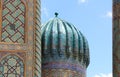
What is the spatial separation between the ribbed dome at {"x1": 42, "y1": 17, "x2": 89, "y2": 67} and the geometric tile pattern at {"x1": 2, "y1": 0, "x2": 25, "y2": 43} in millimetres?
2743

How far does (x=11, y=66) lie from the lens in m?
8.20

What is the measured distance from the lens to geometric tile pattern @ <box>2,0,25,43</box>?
27.5 ft

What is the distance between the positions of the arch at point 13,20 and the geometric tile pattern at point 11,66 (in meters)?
0.31

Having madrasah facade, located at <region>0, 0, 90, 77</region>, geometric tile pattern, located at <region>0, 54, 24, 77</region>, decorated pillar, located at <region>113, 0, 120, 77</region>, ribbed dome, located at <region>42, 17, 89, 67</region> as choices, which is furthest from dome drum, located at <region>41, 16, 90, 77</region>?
geometric tile pattern, located at <region>0, 54, 24, 77</region>

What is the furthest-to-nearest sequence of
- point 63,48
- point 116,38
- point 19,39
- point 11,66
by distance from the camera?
point 63,48
point 116,38
point 19,39
point 11,66

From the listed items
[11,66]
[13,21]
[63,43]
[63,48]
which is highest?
[13,21]

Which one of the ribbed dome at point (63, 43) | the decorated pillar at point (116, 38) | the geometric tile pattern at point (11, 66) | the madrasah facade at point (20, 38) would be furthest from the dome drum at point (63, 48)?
the geometric tile pattern at point (11, 66)

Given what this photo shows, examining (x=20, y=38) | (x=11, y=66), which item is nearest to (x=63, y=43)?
(x=20, y=38)

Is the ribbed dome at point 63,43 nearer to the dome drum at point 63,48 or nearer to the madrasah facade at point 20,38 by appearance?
the dome drum at point 63,48

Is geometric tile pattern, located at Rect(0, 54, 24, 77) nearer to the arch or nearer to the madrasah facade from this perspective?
the madrasah facade

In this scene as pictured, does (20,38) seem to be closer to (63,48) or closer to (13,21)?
(13,21)

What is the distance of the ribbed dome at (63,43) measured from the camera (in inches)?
443

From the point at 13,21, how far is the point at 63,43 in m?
3.06

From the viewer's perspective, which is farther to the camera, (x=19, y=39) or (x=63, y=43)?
(x=63, y=43)
